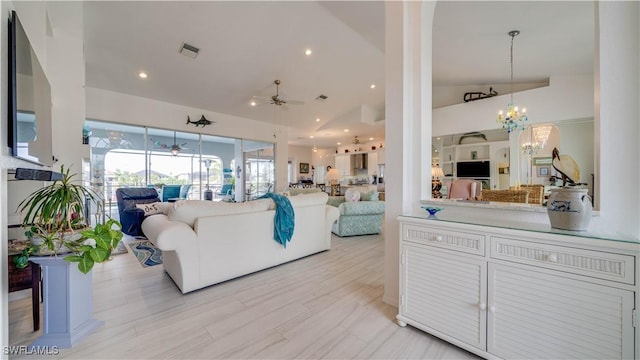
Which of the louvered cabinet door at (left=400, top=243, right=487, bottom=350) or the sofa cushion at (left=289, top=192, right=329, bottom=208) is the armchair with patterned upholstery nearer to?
the sofa cushion at (left=289, top=192, right=329, bottom=208)

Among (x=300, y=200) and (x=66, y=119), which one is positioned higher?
(x=66, y=119)

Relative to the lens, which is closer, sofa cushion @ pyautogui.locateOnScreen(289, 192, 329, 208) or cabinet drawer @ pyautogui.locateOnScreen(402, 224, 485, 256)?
cabinet drawer @ pyautogui.locateOnScreen(402, 224, 485, 256)

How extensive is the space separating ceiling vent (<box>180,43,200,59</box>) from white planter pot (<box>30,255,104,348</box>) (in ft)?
13.6

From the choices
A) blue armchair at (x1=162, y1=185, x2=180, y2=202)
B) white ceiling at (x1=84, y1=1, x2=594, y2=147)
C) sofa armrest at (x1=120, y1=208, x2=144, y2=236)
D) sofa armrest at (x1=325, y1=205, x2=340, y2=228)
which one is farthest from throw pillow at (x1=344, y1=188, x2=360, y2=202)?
blue armchair at (x1=162, y1=185, x2=180, y2=202)

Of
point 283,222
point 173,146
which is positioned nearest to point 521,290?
point 283,222

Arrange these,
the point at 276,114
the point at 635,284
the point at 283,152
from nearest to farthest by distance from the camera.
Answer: the point at 635,284 → the point at 276,114 → the point at 283,152

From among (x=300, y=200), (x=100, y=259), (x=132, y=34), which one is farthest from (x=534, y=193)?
(x=132, y=34)

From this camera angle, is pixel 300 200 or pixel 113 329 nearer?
pixel 113 329

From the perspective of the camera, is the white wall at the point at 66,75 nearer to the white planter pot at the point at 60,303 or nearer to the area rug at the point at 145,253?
the area rug at the point at 145,253

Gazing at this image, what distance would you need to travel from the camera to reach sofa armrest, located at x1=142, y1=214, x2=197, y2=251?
214cm

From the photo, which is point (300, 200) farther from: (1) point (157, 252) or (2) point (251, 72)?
(2) point (251, 72)

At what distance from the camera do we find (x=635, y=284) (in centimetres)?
109

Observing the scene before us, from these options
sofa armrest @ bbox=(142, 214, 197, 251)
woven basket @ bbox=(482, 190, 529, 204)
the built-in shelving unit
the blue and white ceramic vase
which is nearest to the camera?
the blue and white ceramic vase

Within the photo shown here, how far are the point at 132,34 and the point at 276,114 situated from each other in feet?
13.6
